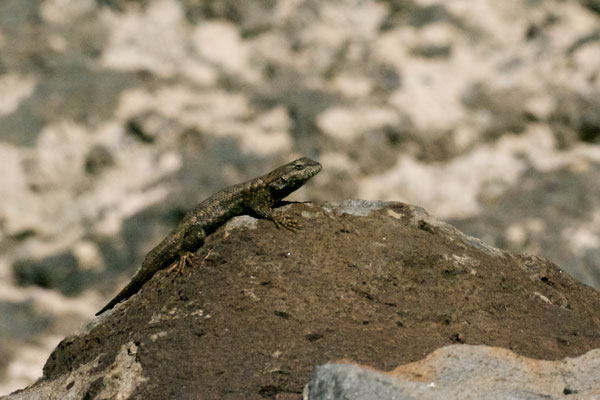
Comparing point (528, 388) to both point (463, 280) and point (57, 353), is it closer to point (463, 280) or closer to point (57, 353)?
point (463, 280)

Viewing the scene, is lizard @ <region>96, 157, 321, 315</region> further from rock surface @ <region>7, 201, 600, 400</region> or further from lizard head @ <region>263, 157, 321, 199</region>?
rock surface @ <region>7, 201, 600, 400</region>

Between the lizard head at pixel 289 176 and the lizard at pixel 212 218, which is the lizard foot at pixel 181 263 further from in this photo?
the lizard head at pixel 289 176

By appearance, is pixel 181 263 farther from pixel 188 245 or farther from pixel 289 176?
pixel 289 176

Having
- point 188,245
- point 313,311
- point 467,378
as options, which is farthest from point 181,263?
point 467,378

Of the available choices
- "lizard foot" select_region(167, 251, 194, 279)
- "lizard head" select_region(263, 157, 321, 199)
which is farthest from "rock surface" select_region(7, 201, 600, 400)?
"lizard head" select_region(263, 157, 321, 199)

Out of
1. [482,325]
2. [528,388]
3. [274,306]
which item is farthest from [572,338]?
[274,306]

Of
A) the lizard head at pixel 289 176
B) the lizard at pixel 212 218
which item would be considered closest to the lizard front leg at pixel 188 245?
the lizard at pixel 212 218
